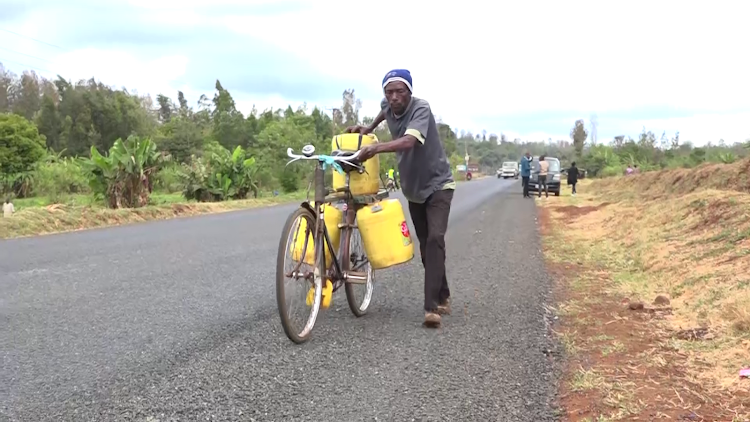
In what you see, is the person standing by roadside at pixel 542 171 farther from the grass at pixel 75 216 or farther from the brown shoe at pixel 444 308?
the brown shoe at pixel 444 308

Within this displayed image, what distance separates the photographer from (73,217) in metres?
14.2

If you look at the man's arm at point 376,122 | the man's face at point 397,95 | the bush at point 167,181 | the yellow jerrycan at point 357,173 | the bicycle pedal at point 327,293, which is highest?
the man's face at point 397,95

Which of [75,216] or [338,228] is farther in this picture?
[75,216]

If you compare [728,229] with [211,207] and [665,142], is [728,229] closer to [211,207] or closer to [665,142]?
[211,207]

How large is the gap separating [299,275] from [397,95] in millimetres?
1521

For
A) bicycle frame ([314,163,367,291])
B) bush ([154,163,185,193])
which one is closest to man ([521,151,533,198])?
bush ([154,163,185,193])

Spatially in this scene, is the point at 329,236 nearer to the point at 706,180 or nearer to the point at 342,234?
the point at 342,234

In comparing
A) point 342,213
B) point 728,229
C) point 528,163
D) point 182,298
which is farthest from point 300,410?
point 528,163

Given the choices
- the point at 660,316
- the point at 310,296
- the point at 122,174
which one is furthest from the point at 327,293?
the point at 122,174

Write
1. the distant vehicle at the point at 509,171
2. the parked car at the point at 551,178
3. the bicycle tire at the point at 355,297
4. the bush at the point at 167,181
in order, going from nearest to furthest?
the bicycle tire at the point at 355,297, the parked car at the point at 551,178, the bush at the point at 167,181, the distant vehicle at the point at 509,171

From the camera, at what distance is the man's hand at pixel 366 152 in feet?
14.3

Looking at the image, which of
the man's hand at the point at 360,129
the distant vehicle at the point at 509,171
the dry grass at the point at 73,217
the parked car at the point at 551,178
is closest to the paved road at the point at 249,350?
the man's hand at the point at 360,129

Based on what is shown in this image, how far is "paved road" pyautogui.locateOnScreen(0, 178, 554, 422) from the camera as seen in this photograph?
3.17 metres

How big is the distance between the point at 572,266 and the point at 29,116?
7337cm
